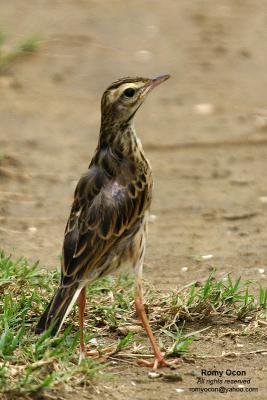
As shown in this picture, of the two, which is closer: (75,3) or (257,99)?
(257,99)

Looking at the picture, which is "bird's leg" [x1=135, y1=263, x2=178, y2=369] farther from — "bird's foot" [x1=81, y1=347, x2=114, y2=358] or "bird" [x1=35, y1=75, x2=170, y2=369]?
"bird's foot" [x1=81, y1=347, x2=114, y2=358]

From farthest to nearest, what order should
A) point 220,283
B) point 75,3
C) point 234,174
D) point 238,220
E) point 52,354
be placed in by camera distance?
point 75,3, point 234,174, point 238,220, point 220,283, point 52,354

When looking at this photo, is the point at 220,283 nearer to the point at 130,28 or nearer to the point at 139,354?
the point at 139,354

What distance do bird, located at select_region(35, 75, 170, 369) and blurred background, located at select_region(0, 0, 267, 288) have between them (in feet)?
4.50

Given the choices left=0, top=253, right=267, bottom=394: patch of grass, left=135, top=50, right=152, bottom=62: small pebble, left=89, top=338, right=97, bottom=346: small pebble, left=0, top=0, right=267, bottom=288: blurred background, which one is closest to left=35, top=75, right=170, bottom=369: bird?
left=0, top=253, right=267, bottom=394: patch of grass

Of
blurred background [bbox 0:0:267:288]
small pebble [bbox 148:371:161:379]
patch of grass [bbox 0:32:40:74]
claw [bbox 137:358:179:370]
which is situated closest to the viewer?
small pebble [bbox 148:371:161:379]

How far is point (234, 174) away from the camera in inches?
446

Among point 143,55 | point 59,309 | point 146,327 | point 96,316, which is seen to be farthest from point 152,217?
point 143,55

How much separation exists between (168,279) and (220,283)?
0.85m

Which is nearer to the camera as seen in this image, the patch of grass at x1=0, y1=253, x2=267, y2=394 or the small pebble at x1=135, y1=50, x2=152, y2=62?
the patch of grass at x1=0, y1=253, x2=267, y2=394

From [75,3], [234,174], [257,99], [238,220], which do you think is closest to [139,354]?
[238,220]

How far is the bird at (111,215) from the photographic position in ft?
22.8

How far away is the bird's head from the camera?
7.38 meters

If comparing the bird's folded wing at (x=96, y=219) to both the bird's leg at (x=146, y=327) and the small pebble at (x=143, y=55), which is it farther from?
the small pebble at (x=143, y=55)
